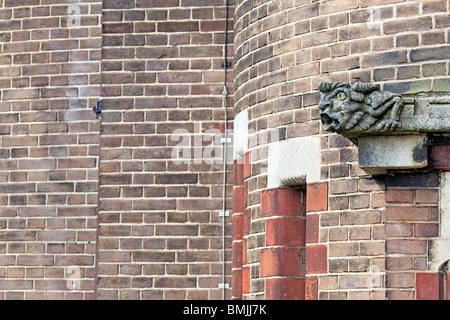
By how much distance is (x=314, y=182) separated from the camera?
25.3ft

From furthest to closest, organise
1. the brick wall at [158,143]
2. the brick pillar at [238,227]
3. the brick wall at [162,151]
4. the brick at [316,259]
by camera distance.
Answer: the brick wall at [162,151], the brick pillar at [238,227], the brick wall at [158,143], the brick at [316,259]

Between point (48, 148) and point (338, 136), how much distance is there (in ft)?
10.7

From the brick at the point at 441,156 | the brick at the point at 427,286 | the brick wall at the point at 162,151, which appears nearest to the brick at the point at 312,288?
the brick at the point at 427,286

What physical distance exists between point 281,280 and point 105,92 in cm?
269

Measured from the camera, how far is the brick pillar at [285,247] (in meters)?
7.95

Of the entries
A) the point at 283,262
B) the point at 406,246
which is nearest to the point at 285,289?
the point at 283,262

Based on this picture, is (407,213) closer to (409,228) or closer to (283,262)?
(409,228)

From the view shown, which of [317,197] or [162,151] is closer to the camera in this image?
[317,197]

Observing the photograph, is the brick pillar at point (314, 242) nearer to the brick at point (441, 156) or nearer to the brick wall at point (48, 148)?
the brick at point (441, 156)

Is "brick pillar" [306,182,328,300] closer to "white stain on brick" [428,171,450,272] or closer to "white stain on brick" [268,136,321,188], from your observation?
"white stain on brick" [268,136,321,188]

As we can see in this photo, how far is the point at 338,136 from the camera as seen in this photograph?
765 centimetres

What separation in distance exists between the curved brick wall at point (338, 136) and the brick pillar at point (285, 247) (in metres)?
0.02

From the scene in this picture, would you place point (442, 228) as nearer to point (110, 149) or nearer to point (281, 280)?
point (281, 280)

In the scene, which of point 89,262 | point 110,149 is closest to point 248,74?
point 110,149
